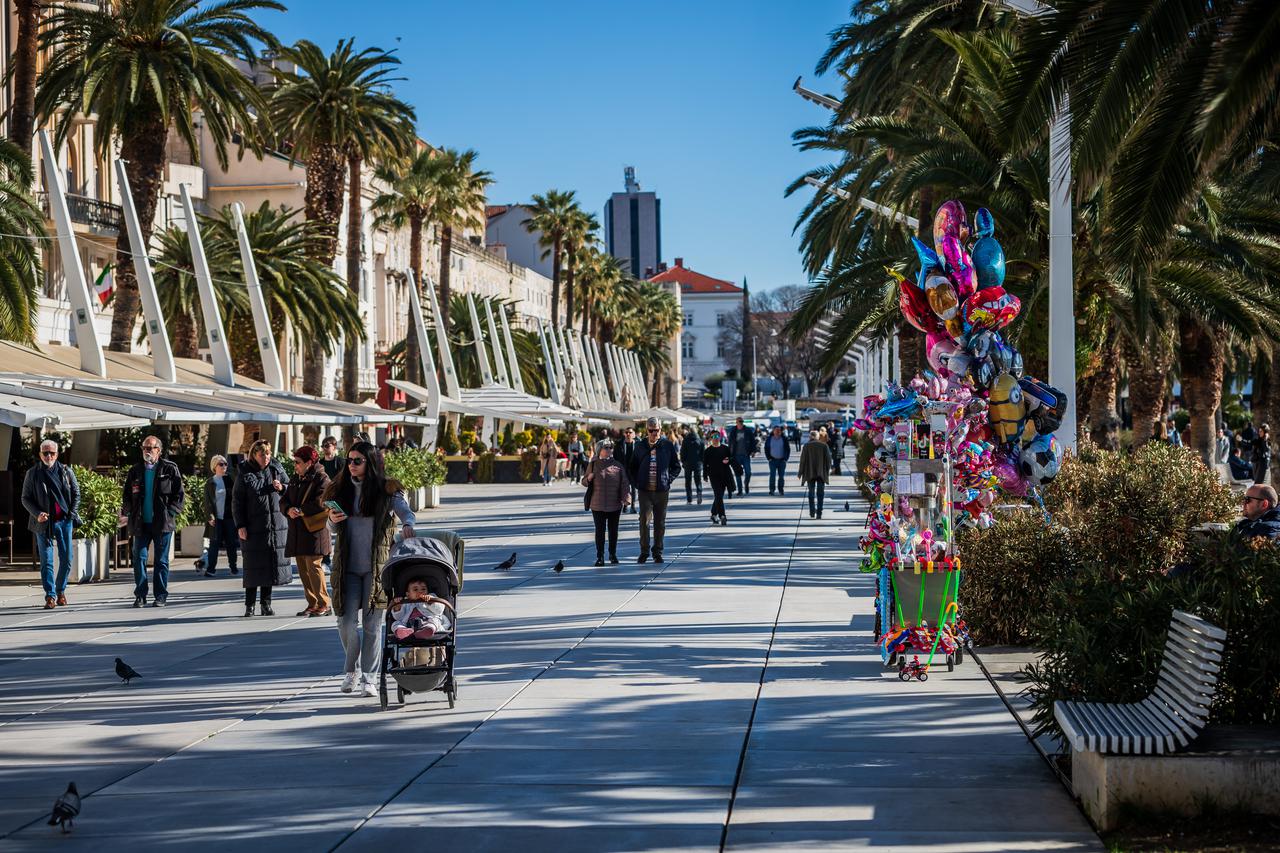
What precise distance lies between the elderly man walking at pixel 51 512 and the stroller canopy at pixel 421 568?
7598 millimetres

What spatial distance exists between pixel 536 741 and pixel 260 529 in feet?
24.4

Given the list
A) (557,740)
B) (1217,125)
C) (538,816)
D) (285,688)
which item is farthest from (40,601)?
(1217,125)

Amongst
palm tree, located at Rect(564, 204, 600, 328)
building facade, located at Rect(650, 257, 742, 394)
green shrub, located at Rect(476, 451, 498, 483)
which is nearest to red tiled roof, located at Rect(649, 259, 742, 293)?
building facade, located at Rect(650, 257, 742, 394)

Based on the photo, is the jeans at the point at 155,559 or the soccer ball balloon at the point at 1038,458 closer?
the soccer ball balloon at the point at 1038,458

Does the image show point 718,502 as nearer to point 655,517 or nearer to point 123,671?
point 655,517

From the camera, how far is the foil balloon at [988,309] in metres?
12.3

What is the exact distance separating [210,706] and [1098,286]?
1473cm

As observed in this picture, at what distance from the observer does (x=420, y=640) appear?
9.56 metres

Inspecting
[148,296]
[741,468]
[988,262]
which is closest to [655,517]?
[988,262]

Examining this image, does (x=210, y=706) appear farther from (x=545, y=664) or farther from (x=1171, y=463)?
(x=1171, y=463)

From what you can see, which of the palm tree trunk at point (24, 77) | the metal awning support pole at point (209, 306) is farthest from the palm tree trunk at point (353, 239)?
the palm tree trunk at point (24, 77)

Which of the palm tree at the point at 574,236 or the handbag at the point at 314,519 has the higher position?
the palm tree at the point at 574,236

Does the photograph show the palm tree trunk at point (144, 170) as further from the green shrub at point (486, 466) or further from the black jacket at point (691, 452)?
the green shrub at point (486, 466)

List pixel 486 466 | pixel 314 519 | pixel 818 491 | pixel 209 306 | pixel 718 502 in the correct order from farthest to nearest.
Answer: pixel 486 466
pixel 209 306
pixel 818 491
pixel 718 502
pixel 314 519
